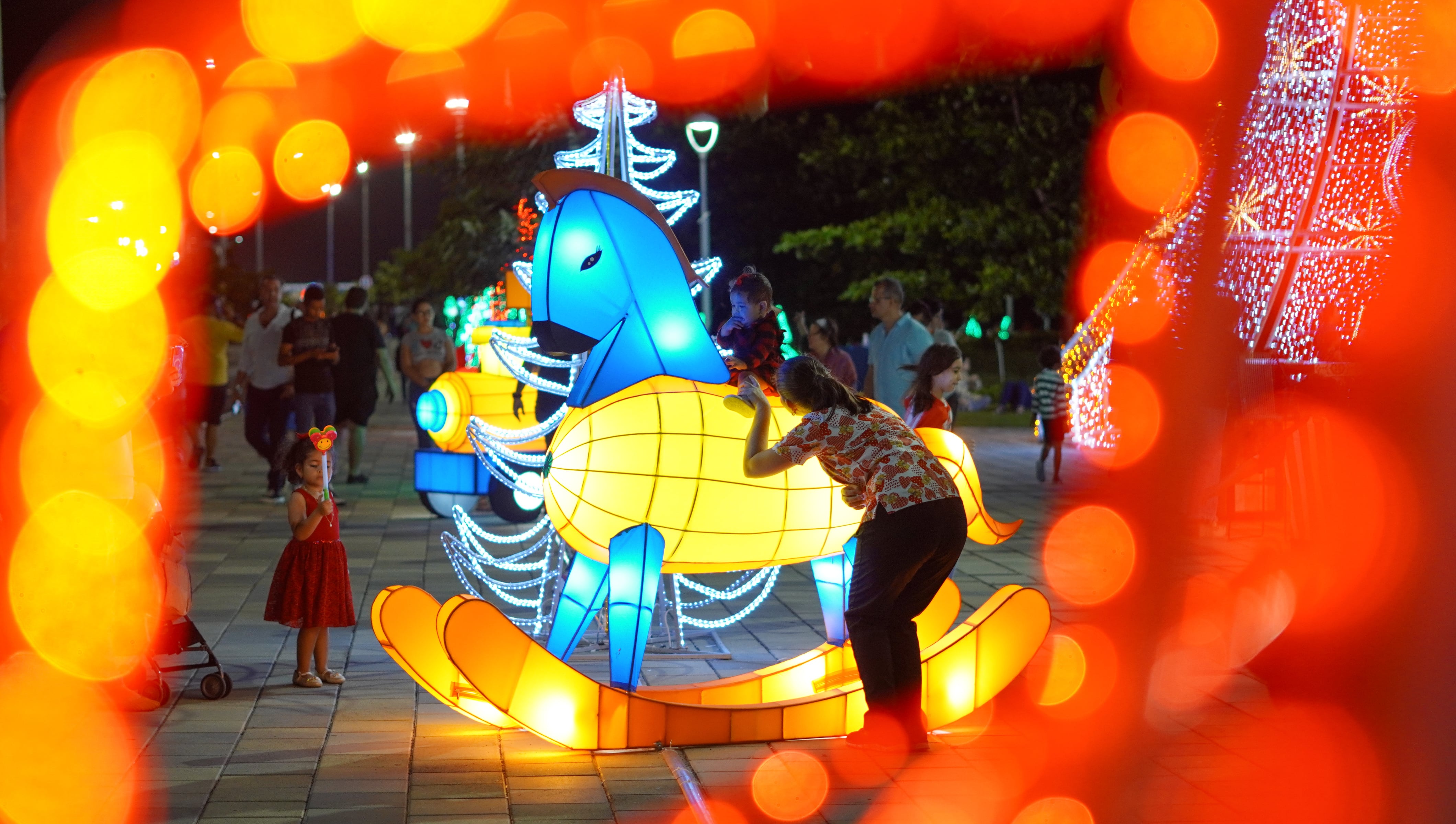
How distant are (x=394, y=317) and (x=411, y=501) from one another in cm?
3113

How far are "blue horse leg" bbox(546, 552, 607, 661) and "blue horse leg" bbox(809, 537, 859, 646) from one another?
88cm

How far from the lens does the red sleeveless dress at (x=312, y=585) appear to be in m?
5.96

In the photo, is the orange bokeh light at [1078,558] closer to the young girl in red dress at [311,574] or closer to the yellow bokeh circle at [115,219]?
the young girl in red dress at [311,574]

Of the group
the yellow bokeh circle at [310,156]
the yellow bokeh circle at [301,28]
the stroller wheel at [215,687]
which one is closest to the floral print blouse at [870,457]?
the stroller wheel at [215,687]

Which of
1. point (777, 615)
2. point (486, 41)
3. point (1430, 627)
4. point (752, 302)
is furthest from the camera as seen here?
point (486, 41)

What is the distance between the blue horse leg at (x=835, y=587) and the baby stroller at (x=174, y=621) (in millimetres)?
2435

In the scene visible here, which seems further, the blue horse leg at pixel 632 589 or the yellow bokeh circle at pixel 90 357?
the yellow bokeh circle at pixel 90 357

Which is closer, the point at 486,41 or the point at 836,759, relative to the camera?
the point at 836,759

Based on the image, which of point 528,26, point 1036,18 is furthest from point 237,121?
point 1036,18

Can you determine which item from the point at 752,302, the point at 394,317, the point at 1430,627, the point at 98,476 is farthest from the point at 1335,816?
the point at 394,317

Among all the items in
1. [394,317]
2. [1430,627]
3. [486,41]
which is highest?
[486,41]

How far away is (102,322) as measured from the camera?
21.3ft

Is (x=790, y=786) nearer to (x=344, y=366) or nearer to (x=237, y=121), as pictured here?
(x=344, y=366)

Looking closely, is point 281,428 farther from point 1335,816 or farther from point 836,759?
point 1335,816
